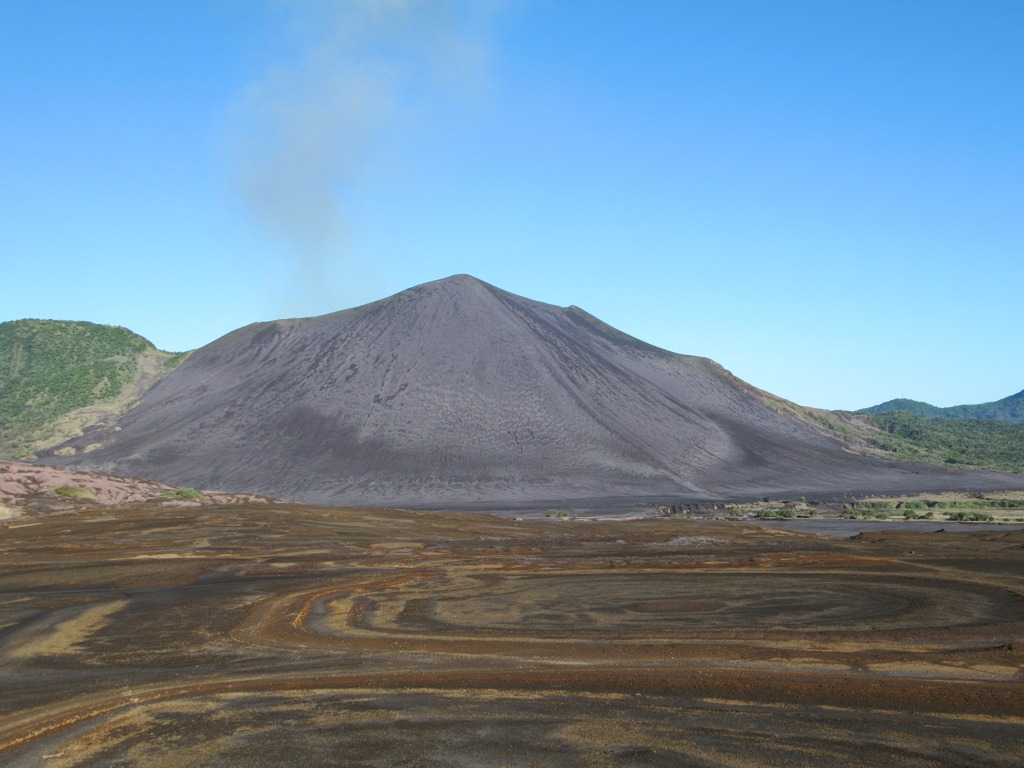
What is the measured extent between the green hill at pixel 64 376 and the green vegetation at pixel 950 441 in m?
91.6

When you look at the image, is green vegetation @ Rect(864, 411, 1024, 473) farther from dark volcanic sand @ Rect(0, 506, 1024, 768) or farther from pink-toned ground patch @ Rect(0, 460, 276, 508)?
dark volcanic sand @ Rect(0, 506, 1024, 768)

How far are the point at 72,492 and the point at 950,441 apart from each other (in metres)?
120

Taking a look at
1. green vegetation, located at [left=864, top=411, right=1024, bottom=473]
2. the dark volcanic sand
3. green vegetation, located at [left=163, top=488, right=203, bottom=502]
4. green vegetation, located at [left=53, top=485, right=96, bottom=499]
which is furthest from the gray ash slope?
the dark volcanic sand

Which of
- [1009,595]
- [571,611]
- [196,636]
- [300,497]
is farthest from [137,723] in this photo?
[300,497]

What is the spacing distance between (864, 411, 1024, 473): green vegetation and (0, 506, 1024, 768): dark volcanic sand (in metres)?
89.9

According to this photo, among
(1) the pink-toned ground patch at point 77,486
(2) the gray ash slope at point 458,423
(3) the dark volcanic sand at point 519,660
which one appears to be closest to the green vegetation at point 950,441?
(2) the gray ash slope at point 458,423

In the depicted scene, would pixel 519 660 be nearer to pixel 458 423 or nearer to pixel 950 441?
pixel 458 423

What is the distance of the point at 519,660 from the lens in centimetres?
1223

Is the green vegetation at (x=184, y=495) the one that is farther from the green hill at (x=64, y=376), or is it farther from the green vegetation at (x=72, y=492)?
the green hill at (x=64, y=376)

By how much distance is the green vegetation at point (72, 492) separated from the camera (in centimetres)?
4450

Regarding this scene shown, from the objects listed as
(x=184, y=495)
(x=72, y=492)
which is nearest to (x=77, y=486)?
(x=72, y=492)

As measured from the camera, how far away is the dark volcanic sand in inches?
347

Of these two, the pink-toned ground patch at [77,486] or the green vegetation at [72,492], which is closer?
the pink-toned ground patch at [77,486]

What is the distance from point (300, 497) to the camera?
215 ft
